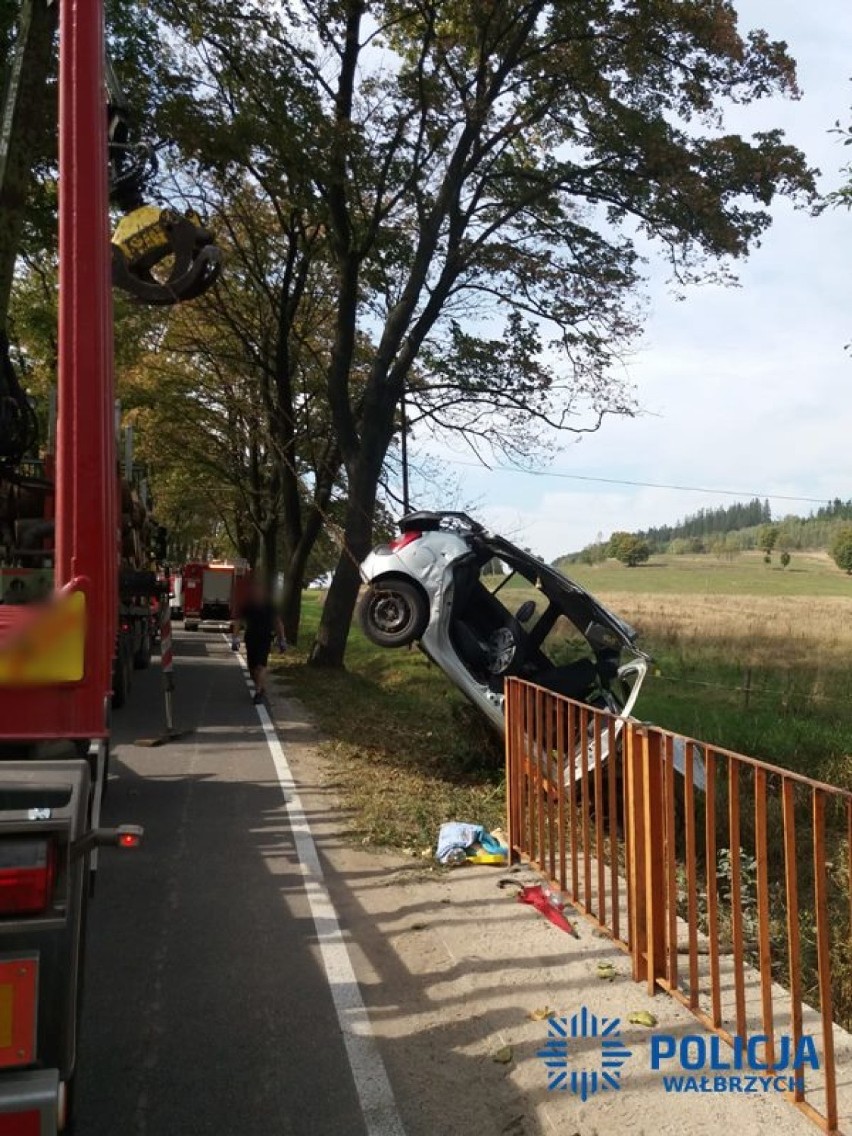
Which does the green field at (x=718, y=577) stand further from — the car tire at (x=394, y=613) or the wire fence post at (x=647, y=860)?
the wire fence post at (x=647, y=860)

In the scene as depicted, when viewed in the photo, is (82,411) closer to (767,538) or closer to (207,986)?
(207,986)

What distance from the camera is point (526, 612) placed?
30.2 feet

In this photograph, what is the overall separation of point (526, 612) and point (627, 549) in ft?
171

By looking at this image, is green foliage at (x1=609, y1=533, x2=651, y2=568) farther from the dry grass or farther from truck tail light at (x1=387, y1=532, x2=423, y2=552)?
truck tail light at (x1=387, y1=532, x2=423, y2=552)

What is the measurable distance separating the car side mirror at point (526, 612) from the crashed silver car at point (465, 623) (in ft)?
0.38

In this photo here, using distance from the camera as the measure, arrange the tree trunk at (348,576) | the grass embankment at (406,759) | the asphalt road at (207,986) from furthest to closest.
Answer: the tree trunk at (348,576) < the grass embankment at (406,759) < the asphalt road at (207,986)

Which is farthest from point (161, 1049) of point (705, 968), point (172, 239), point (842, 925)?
point (842, 925)

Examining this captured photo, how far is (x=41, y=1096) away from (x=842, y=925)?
223 inches

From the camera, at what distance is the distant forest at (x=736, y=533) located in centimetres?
6331

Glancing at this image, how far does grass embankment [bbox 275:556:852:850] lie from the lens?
26.3 ft

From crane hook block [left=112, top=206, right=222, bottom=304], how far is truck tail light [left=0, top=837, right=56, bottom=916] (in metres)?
2.05

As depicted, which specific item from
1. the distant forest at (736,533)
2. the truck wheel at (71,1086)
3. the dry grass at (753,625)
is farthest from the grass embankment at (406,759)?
the distant forest at (736,533)

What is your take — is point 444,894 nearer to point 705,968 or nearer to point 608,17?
point 705,968

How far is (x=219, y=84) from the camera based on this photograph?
14.7 meters
